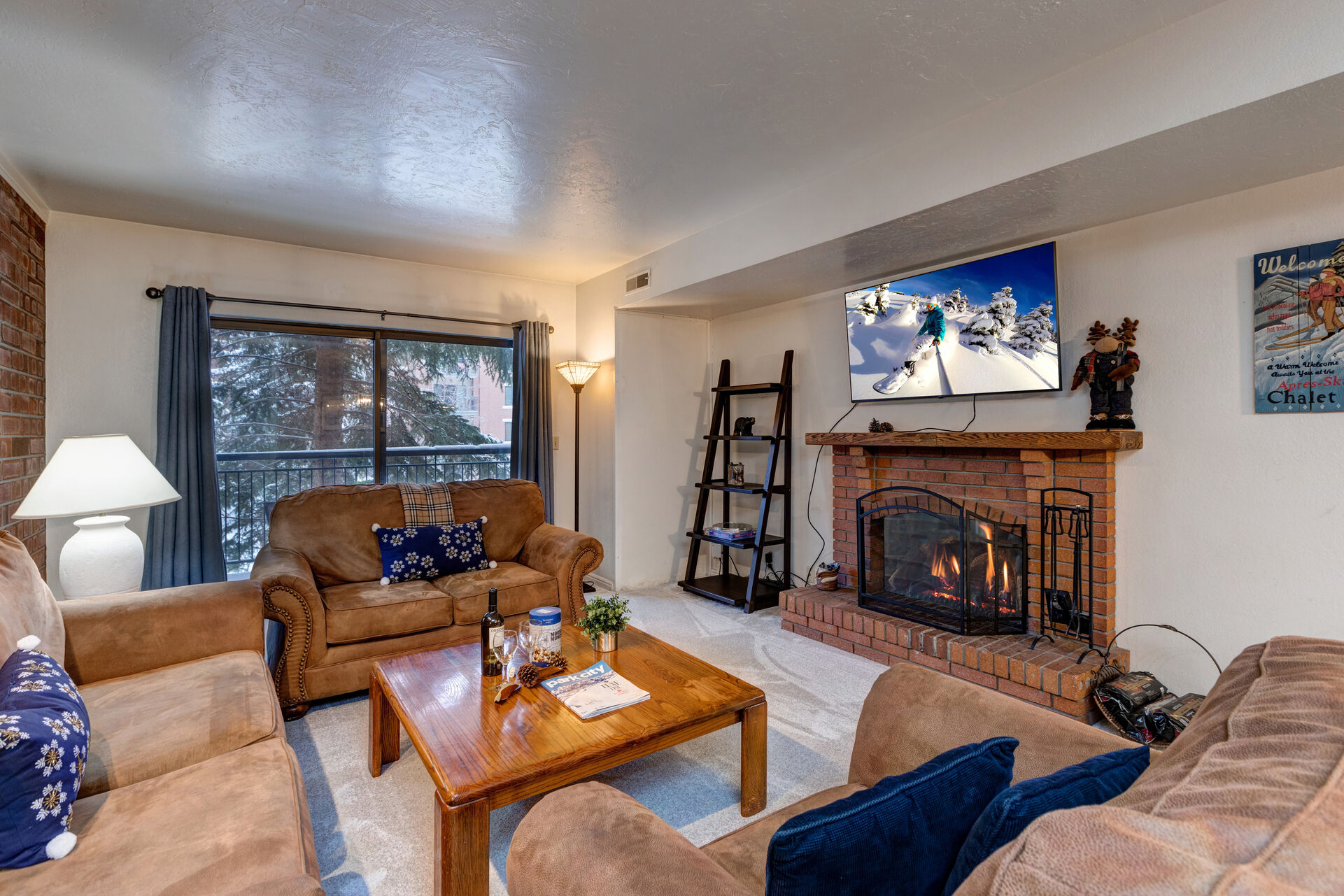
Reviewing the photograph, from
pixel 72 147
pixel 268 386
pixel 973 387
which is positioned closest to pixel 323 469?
pixel 268 386

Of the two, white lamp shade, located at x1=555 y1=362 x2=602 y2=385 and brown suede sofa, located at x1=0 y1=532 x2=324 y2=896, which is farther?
white lamp shade, located at x1=555 y1=362 x2=602 y2=385

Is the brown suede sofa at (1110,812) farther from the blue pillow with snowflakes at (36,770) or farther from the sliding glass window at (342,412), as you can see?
→ the sliding glass window at (342,412)

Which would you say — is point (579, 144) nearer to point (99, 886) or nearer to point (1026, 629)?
point (99, 886)

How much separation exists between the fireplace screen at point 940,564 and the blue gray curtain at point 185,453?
12.4 feet

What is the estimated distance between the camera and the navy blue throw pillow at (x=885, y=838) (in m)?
0.71

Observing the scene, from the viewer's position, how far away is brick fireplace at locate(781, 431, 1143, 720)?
274cm

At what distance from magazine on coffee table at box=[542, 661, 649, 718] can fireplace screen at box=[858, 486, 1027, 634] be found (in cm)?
189

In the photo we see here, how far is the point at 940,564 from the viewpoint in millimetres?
A: 3301

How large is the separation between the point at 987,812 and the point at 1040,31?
7.36 feet

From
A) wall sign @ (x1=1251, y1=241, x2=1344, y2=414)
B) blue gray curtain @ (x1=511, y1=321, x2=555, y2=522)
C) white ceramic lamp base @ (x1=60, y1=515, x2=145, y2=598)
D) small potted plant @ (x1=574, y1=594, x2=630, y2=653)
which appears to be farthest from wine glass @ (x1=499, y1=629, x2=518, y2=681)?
wall sign @ (x1=1251, y1=241, x2=1344, y2=414)

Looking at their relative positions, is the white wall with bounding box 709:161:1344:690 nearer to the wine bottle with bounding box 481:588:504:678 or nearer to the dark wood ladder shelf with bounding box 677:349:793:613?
the dark wood ladder shelf with bounding box 677:349:793:613

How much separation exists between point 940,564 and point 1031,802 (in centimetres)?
283

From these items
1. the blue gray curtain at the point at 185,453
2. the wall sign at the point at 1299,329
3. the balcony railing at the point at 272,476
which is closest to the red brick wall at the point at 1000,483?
the wall sign at the point at 1299,329

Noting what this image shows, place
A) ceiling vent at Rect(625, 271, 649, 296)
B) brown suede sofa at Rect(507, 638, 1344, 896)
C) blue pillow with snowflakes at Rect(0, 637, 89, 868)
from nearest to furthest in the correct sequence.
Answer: brown suede sofa at Rect(507, 638, 1344, 896) < blue pillow with snowflakes at Rect(0, 637, 89, 868) < ceiling vent at Rect(625, 271, 649, 296)
